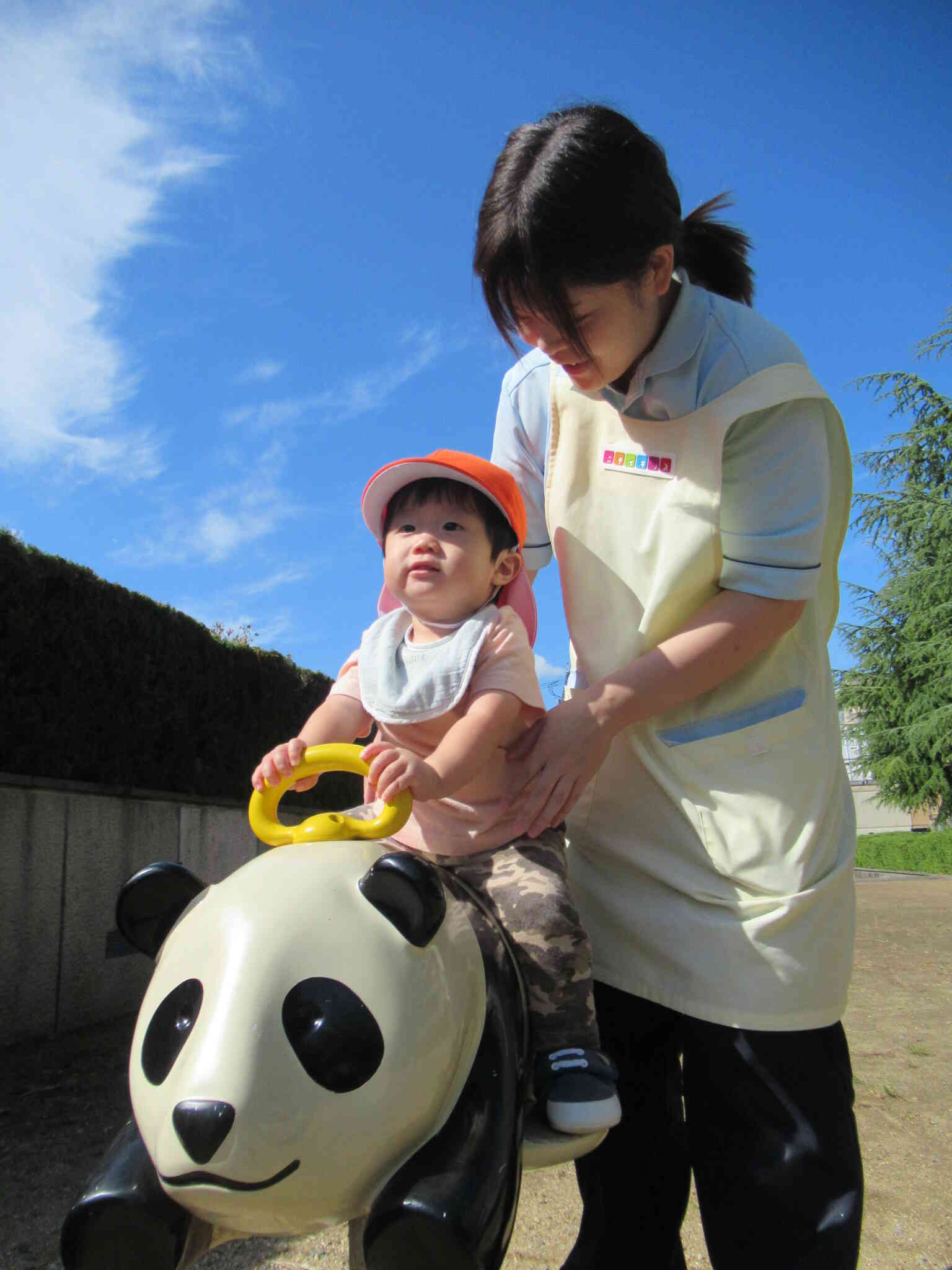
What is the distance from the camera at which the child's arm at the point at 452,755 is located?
1342mm

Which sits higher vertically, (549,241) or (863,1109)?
(549,241)

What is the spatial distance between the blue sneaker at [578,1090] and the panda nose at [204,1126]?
1.61ft

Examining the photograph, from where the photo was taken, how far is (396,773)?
4.39ft

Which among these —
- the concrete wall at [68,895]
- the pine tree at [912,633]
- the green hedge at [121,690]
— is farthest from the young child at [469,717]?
the pine tree at [912,633]

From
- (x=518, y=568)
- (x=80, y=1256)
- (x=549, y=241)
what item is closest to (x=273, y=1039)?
(x=80, y=1256)

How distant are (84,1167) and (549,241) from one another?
4054mm

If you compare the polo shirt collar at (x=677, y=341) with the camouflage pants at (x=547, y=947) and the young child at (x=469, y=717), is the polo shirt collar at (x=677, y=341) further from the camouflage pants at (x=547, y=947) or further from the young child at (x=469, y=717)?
the camouflage pants at (x=547, y=947)

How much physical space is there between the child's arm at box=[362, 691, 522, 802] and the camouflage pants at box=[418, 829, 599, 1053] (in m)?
0.19

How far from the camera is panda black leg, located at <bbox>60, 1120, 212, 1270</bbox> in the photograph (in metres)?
1.05

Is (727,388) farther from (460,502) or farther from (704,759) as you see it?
(704,759)

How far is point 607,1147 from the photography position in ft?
6.17

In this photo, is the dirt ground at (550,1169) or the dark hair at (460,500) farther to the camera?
the dirt ground at (550,1169)

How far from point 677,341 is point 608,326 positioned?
148 mm

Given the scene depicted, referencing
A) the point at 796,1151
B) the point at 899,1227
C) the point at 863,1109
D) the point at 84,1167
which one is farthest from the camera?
the point at 863,1109
